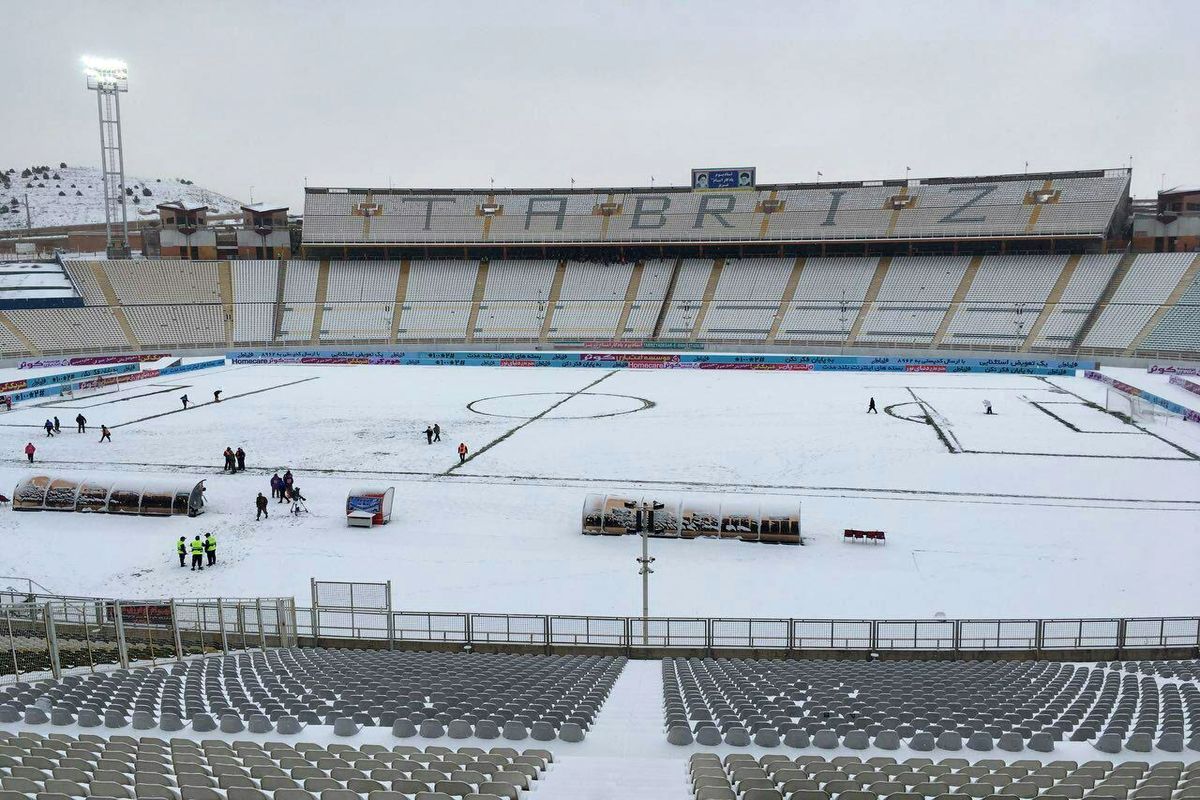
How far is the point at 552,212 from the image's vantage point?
3477 inches

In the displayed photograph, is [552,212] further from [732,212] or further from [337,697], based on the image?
[337,697]

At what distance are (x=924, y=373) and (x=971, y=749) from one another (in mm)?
54545

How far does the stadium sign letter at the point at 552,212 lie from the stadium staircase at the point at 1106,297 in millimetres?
44728

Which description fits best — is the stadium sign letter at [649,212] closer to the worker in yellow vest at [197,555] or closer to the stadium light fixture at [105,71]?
the stadium light fixture at [105,71]

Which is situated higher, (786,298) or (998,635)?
(786,298)

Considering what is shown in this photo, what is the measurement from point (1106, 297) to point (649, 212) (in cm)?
3889

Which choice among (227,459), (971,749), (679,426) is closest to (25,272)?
(227,459)

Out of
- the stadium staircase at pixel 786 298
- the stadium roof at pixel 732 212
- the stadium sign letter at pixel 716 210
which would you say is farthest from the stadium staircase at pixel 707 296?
the stadium staircase at pixel 786 298

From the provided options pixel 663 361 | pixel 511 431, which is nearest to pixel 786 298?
pixel 663 361

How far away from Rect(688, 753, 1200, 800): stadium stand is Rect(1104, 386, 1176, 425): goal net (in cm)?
3753

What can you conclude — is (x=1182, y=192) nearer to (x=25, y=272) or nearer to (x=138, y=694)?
(x=138, y=694)

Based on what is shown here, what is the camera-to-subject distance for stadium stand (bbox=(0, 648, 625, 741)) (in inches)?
382

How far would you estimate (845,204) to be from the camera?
83.2 metres

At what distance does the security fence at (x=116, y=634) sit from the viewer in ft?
43.0
